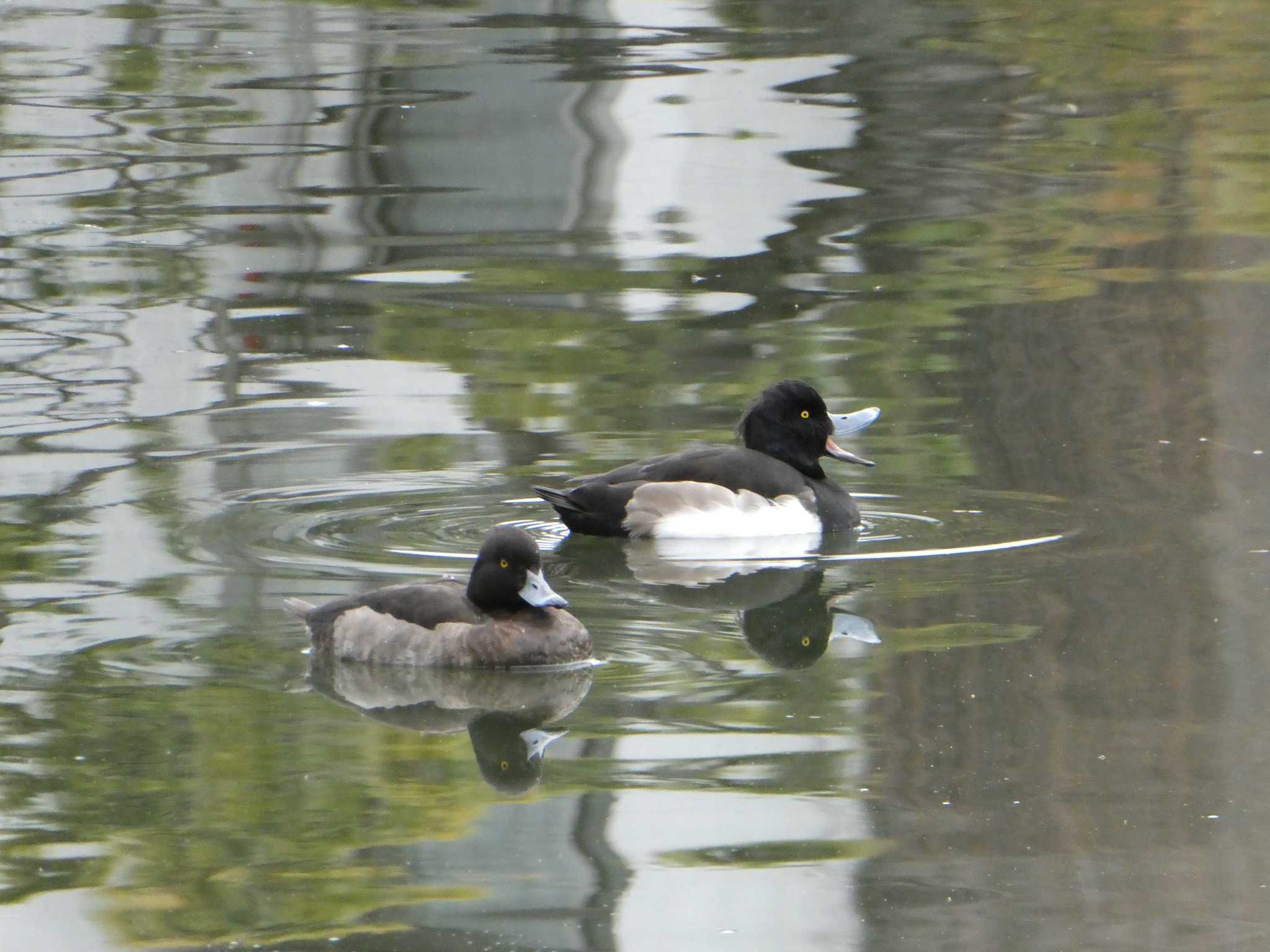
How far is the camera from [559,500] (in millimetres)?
10344

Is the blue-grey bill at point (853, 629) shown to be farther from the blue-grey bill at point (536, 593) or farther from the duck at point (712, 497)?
the duck at point (712, 497)

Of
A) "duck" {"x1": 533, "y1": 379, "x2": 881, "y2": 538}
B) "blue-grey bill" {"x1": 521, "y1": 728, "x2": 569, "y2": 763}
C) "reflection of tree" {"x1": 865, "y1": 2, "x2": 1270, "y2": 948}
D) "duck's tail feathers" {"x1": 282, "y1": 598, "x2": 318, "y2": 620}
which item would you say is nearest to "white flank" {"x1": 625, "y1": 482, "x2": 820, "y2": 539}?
"duck" {"x1": 533, "y1": 379, "x2": 881, "y2": 538}

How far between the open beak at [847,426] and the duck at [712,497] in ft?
0.59

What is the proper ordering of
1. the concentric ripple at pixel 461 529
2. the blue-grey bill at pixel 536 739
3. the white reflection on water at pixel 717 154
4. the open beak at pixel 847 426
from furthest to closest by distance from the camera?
the white reflection on water at pixel 717 154 < the open beak at pixel 847 426 < the concentric ripple at pixel 461 529 < the blue-grey bill at pixel 536 739

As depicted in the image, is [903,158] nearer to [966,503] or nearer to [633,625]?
[966,503]

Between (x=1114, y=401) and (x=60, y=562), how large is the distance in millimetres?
5673

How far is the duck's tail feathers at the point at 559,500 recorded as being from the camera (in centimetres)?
1030

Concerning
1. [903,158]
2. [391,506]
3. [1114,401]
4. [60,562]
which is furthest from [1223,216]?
[60,562]

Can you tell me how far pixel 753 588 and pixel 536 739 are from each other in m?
2.28

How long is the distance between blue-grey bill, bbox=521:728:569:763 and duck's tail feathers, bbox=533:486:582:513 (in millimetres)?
2687

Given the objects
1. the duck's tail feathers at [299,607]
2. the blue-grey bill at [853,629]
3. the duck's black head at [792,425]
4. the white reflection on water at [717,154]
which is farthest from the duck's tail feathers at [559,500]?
the white reflection on water at [717,154]

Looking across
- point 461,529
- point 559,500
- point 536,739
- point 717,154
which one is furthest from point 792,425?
point 717,154

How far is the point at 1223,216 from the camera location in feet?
57.0

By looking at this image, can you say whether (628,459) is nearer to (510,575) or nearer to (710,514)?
(710,514)
